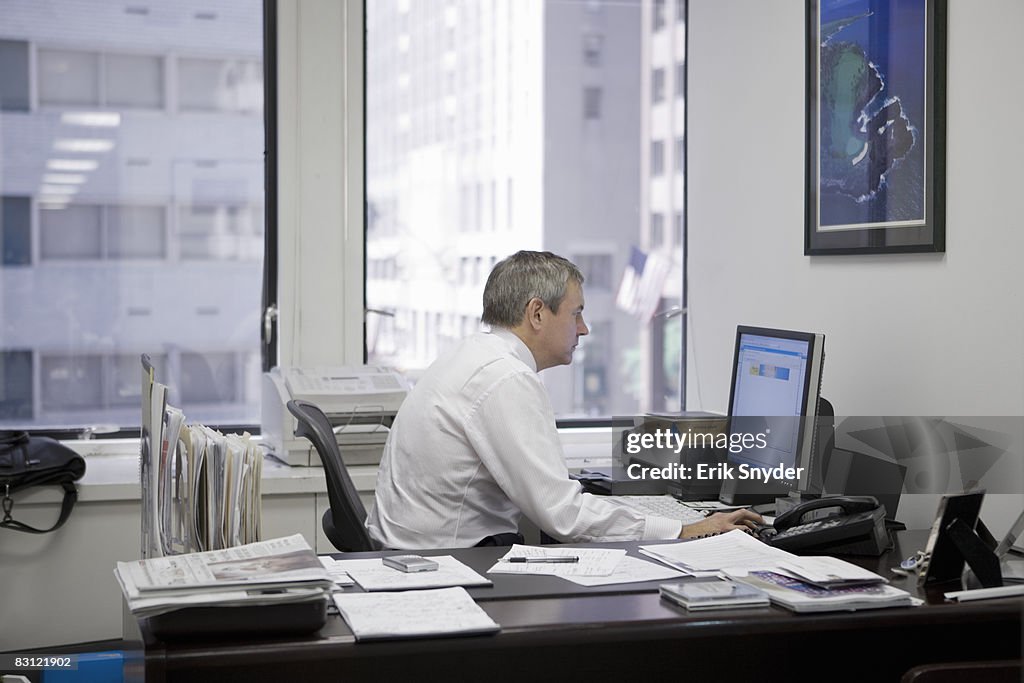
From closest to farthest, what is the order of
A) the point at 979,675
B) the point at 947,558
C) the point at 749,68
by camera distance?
the point at 979,675, the point at 947,558, the point at 749,68

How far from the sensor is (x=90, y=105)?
3793mm

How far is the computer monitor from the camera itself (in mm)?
2682

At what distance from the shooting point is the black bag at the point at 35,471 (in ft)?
10.7

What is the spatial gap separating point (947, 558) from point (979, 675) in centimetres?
22

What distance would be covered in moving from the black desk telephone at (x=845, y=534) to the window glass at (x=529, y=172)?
77.4 inches

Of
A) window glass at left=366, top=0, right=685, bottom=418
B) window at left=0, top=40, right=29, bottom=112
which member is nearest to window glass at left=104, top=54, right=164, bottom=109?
window at left=0, top=40, right=29, bottom=112

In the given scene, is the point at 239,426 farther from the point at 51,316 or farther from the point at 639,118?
the point at 639,118

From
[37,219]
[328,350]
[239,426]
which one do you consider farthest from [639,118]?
[37,219]

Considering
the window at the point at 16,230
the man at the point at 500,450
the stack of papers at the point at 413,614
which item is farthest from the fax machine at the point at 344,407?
the stack of papers at the point at 413,614

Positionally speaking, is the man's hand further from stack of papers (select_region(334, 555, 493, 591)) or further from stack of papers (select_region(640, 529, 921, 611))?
stack of papers (select_region(334, 555, 493, 591))

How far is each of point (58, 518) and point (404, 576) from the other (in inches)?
69.8

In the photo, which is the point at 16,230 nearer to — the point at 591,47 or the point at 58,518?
the point at 58,518

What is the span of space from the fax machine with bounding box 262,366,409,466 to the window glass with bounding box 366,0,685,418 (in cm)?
50

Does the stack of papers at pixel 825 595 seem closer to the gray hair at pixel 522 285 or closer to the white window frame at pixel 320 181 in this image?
the gray hair at pixel 522 285
